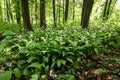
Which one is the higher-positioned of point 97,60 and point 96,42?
point 96,42

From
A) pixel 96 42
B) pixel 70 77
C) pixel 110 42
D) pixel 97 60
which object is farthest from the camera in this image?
pixel 110 42

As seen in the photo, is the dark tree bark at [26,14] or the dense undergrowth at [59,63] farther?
the dark tree bark at [26,14]

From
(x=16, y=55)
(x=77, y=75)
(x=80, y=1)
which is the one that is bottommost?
(x=77, y=75)

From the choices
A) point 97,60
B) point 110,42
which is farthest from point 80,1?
point 97,60

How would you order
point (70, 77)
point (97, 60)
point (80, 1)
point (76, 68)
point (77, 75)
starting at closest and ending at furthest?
point (70, 77)
point (77, 75)
point (76, 68)
point (97, 60)
point (80, 1)

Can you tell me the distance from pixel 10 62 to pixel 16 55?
0.30 meters

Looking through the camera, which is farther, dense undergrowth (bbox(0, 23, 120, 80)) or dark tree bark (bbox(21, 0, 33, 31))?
dark tree bark (bbox(21, 0, 33, 31))

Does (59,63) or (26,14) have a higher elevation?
(26,14)

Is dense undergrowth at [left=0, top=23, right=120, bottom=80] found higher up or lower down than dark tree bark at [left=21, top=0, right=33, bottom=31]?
lower down

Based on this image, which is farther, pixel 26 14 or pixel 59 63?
pixel 26 14

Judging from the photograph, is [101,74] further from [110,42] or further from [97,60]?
A: [110,42]

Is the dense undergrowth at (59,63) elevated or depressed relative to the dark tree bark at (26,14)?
depressed

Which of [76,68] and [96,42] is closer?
[76,68]

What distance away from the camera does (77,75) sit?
178 inches
